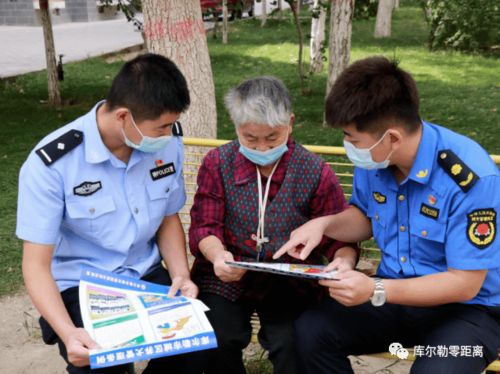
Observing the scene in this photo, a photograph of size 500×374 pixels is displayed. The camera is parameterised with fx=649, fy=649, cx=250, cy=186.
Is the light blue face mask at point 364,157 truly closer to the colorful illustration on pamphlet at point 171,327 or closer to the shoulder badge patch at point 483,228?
the shoulder badge patch at point 483,228

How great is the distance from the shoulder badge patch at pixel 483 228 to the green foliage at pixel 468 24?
13.1 metres

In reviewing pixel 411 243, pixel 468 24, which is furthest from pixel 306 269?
pixel 468 24

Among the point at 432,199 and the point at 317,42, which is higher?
the point at 432,199

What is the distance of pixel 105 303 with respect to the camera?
249 centimetres

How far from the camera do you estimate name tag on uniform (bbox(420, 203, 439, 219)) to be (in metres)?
2.44

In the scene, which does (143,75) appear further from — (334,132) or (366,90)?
(334,132)

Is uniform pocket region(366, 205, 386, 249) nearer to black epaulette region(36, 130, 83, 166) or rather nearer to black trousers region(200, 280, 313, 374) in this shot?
black trousers region(200, 280, 313, 374)

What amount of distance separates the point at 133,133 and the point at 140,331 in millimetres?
765

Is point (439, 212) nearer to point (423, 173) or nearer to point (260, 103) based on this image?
point (423, 173)

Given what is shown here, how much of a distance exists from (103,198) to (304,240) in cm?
83

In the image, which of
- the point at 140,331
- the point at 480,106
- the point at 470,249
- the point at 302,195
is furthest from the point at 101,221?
the point at 480,106

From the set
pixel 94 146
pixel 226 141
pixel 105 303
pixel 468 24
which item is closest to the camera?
pixel 105 303

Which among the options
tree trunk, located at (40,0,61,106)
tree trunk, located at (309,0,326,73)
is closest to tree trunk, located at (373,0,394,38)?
tree trunk, located at (309,0,326,73)

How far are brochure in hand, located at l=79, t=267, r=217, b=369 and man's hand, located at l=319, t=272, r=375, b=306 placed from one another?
1.56ft
